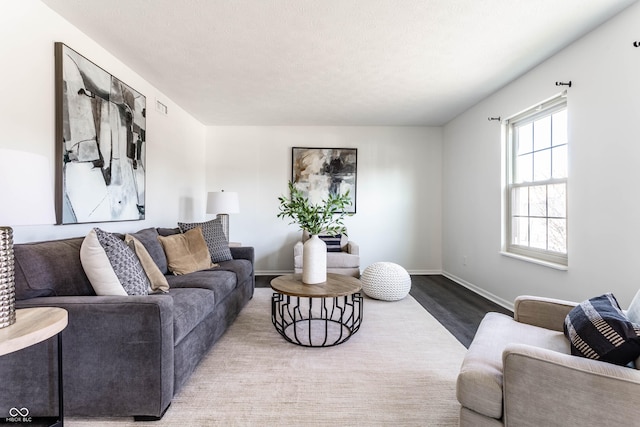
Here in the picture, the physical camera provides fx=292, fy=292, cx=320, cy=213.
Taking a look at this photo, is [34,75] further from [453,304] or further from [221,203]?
[453,304]

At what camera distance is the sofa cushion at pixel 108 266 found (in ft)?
5.45

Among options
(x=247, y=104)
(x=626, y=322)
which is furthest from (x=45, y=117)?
(x=626, y=322)

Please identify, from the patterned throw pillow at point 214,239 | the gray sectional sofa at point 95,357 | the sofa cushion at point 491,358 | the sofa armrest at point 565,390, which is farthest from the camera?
the patterned throw pillow at point 214,239

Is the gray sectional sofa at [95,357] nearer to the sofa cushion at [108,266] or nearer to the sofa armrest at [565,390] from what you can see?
the sofa cushion at [108,266]

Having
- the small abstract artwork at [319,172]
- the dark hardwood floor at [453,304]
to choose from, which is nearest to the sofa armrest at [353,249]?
the dark hardwood floor at [453,304]

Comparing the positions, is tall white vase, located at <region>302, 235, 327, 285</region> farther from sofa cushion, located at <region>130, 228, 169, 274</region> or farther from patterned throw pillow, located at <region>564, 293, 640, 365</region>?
patterned throw pillow, located at <region>564, 293, 640, 365</region>

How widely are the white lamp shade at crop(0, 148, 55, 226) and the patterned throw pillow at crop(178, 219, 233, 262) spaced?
6.58 feet

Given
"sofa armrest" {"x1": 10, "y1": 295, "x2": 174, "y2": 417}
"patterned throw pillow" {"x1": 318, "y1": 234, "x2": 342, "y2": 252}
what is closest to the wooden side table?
"sofa armrest" {"x1": 10, "y1": 295, "x2": 174, "y2": 417}

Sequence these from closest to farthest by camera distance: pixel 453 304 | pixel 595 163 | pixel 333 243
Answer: pixel 595 163 → pixel 453 304 → pixel 333 243

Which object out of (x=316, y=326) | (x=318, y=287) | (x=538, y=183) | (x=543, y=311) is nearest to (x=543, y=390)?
(x=543, y=311)

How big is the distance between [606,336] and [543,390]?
12.1 inches

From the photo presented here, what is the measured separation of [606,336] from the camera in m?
1.07

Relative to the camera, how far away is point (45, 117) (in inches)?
76.8

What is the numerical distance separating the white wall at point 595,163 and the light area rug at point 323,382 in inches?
46.3
